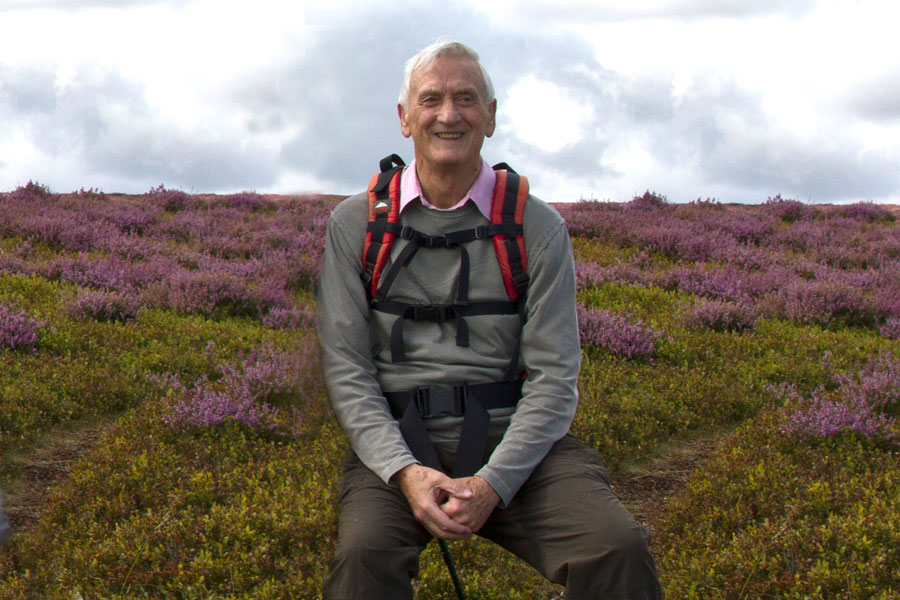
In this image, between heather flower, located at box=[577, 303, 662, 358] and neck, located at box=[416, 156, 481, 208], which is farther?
heather flower, located at box=[577, 303, 662, 358]

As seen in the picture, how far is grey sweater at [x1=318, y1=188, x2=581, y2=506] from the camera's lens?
10.7 feet

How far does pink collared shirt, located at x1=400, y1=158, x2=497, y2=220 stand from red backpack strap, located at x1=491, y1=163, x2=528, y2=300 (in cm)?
4

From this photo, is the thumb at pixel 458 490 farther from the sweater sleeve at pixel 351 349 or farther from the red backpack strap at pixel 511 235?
the red backpack strap at pixel 511 235

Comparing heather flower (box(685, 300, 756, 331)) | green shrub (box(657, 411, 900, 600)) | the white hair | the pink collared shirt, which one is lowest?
green shrub (box(657, 411, 900, 600))

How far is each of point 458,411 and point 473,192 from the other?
33.5 inches

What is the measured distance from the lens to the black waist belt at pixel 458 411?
327 cm

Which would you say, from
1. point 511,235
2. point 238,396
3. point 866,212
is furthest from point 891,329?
point 866,212

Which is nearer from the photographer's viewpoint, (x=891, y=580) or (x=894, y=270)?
(x=891, y=580)

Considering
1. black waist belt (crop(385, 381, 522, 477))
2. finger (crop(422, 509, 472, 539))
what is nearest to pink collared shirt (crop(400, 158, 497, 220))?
black waist belt (crop(385, 381, 522, 477))

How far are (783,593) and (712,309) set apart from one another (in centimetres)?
514

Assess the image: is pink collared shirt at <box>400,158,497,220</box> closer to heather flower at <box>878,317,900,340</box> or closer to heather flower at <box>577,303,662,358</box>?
heather flower at <box>577,303,662,358</box>

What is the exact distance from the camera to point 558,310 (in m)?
3.32

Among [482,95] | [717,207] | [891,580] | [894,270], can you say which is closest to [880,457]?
[891,580]

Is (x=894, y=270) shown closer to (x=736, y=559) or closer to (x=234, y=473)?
(x=736, y=559)
